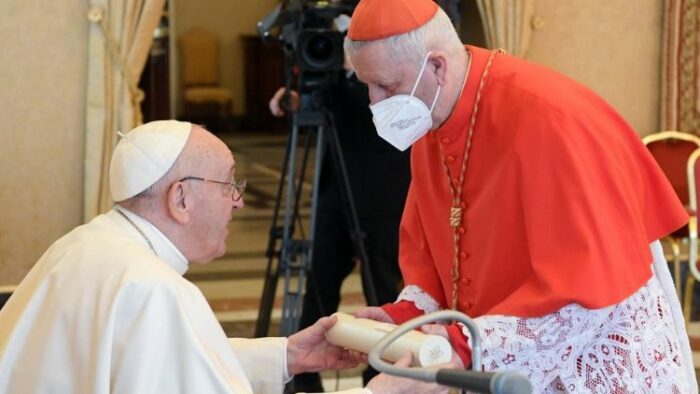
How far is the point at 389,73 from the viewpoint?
8.68 ft

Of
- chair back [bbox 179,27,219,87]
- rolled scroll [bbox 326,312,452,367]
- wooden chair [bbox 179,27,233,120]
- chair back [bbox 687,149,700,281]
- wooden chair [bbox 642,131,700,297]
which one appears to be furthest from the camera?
chair back [bbox 179,27,219,87]

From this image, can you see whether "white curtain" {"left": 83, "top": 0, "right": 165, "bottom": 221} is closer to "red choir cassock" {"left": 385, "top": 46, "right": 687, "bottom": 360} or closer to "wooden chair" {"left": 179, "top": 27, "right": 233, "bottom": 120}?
"red choir cassock" {"left": 385, "top": 46, "right": 687, "bottom": 360}

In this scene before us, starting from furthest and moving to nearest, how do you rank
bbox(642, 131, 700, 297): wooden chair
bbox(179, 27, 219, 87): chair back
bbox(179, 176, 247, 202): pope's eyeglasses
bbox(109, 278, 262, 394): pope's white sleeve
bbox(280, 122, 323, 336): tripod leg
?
bbox(179, 27, 219, 87): chair back
bbox(642, 131, 700, 297): wooden chair
bbox(280, 122, 323, 336): tripod leg
bbox(179, 176, 247, 202): pope's eyeglasses
bbox(109, 278, 262, 394): pope's white sleeve

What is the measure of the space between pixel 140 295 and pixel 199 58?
47.1ft

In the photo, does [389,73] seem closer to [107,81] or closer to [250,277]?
[107,81]

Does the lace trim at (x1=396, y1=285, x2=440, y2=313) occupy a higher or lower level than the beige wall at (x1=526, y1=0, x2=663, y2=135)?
lower

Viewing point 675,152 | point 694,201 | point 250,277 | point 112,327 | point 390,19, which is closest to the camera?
point 112,327

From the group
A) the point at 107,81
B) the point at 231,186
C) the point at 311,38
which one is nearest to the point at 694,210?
the point at 311,38

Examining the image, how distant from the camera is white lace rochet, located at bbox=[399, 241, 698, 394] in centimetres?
255

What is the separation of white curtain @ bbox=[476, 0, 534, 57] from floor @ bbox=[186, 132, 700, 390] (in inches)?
62.0

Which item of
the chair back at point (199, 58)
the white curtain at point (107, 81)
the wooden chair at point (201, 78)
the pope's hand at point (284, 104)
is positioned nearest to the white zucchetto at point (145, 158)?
the pope's hand at point (284, 104)

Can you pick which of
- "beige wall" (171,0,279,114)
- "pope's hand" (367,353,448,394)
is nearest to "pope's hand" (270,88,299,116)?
"pope's hand" (367,353,448,394)

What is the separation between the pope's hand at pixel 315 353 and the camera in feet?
9.52

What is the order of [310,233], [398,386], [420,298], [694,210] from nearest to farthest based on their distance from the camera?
[398,386], [420,298], [310,233], [694,210]
